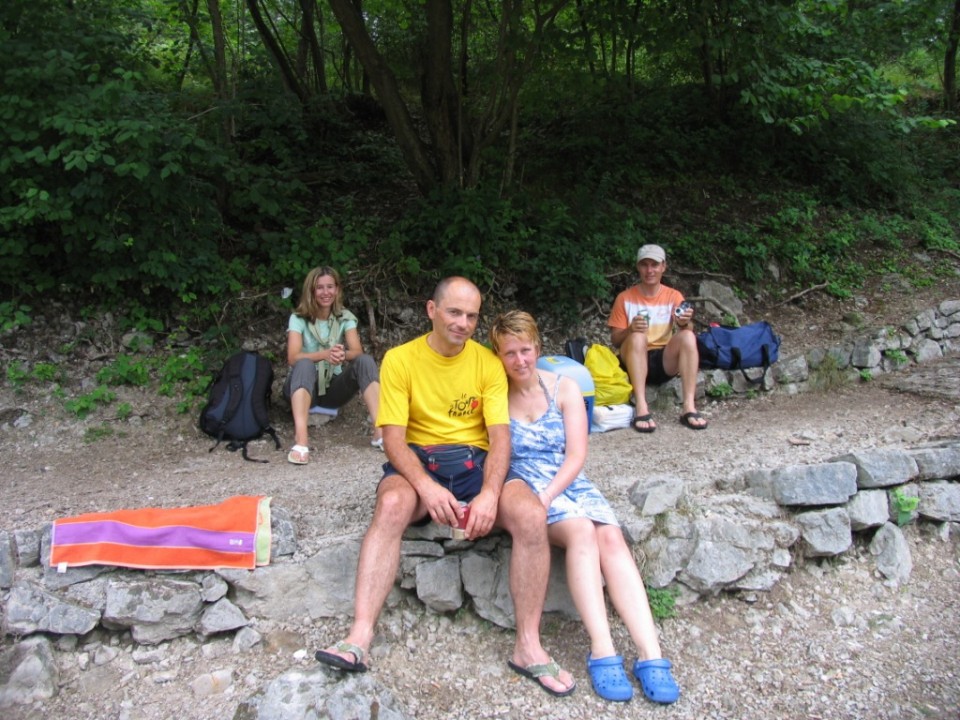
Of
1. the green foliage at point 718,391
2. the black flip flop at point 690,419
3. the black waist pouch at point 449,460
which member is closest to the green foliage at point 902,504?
the black flip flop at point 690,419

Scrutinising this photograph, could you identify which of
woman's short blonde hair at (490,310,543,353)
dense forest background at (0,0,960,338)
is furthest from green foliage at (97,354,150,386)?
woman's short blonde hair at (490,310,543,353)

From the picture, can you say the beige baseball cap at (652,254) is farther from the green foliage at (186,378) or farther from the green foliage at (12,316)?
the green foliage at (12,316)

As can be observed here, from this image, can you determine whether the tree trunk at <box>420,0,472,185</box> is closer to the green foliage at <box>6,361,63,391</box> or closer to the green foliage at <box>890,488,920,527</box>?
the green foliage at <box>6,361,63,391</box>

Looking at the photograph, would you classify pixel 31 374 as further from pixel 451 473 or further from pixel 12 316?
pixel 451 473

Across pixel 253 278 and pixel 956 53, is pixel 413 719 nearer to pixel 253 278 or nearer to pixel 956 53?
pixel 253 278

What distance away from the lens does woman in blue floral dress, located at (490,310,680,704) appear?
→ 2.77m

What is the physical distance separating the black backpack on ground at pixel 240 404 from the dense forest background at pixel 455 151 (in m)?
0.79

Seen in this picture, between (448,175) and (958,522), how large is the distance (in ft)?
14.9

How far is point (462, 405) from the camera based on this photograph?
3117 mm

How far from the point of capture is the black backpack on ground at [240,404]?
4.52m

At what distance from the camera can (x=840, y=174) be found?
7.89m

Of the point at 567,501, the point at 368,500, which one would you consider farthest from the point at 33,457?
the point at 567,501

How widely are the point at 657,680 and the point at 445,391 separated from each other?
53.7 inches

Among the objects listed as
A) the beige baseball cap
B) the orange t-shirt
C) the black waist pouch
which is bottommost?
the black waist pouch
